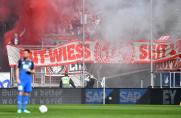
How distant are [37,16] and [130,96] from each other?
28.6 feet

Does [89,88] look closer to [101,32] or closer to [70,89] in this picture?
[70,89]

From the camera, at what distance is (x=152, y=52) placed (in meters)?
34.2

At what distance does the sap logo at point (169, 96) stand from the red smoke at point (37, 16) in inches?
296

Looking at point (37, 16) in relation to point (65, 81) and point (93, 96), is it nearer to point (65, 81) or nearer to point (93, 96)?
point (65, 81)

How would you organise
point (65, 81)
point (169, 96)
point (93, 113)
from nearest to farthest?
point (93, 113), point (169, 96), point (65, 81)

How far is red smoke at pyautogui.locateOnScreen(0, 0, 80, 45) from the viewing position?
3581cm

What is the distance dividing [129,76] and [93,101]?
4086mm

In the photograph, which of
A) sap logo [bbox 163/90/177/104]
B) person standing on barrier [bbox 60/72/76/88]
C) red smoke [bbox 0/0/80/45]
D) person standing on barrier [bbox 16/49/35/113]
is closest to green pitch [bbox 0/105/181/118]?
person standing on barrier [bbox 16/49/35/113]

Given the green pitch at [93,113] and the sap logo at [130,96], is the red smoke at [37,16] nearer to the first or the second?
the sap logo at [130,96]

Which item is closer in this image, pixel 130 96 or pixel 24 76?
pixel 24 76

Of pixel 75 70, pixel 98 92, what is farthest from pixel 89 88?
pixel 75 70

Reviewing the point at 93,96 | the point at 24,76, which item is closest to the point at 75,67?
the point at 93,96

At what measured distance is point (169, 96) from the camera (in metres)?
31.8

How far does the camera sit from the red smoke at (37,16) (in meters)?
35.8
